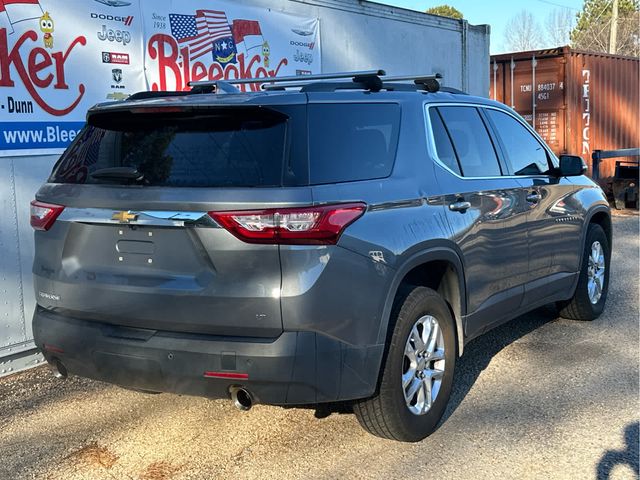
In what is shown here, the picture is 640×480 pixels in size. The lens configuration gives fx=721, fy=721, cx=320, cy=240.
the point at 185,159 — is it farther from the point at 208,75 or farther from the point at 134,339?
the point at 208,75

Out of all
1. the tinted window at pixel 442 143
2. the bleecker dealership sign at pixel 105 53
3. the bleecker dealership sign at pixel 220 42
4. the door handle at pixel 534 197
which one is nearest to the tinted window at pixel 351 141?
the tinted window at pixel 442 143

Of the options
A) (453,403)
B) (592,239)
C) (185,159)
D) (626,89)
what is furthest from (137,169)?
(626,89)

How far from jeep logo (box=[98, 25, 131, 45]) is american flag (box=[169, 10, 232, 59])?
0.48m

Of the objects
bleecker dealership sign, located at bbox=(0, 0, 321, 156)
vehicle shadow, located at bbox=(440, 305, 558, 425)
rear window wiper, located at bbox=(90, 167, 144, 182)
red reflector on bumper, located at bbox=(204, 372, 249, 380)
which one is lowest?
vehicle shadow, located at bbox=(440, 305, 558, 425)

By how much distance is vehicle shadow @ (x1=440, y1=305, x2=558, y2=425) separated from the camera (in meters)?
4.66

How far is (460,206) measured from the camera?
13.7 feet

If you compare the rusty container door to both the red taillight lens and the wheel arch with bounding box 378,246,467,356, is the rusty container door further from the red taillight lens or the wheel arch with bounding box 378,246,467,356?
the red taillight lens

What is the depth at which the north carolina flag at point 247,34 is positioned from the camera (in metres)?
6.65

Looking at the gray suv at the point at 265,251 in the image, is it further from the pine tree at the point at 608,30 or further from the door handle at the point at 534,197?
the pine tree at the point at 608,30

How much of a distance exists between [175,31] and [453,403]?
3852 millimetres

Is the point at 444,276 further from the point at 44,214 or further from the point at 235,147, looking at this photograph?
the point at 44,214

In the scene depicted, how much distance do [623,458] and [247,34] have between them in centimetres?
487

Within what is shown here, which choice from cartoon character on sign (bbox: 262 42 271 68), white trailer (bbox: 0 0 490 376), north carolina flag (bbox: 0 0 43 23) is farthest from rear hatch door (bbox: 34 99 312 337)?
cartoon character on sign (bbox: 262 42 271 68)

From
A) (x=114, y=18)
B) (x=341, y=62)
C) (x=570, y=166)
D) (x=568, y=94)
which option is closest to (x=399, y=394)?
(x=570, y=166)
